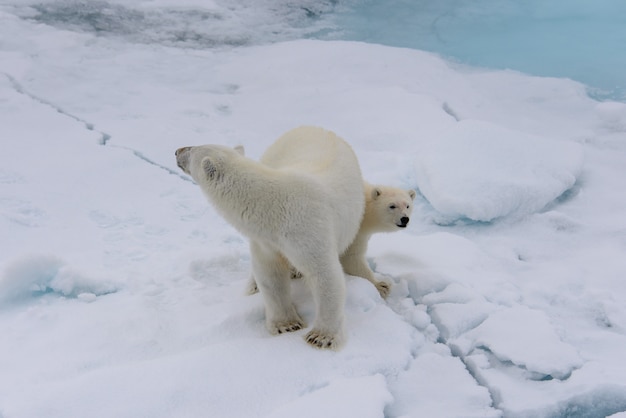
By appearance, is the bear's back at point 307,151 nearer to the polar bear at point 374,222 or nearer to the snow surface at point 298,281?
the polar bear at point 374,222

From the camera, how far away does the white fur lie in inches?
122

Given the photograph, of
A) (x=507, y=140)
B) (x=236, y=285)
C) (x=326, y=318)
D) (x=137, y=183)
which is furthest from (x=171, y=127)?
(x=326, y=318)

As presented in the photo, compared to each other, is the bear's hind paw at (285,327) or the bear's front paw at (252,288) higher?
the bear's hind paw at (285,327)

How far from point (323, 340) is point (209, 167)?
2.90 ft

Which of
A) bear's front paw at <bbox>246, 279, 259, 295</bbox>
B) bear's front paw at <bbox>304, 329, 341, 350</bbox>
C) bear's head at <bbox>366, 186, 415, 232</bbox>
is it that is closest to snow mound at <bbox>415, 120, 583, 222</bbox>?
bear's head at <bbox>366, 186, 415, 232</bbox>

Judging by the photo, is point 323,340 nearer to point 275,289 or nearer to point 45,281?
point 275,289

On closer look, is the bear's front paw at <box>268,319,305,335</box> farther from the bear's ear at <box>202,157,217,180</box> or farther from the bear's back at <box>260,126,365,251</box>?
the bear's ear at <box>202,157,217,180</box>

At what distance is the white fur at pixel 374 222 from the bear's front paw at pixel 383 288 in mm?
18

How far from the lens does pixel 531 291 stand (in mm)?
3080

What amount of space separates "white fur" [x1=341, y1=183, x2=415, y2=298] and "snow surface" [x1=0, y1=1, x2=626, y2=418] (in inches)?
6.5

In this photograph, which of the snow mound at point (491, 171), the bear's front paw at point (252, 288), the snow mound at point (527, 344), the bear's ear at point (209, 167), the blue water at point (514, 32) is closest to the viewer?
the snow mound at point (527, 344)

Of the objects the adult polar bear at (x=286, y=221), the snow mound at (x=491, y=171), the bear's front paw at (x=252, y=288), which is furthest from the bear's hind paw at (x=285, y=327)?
the snow mound at (x=491, y=171)

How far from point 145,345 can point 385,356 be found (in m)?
1.01

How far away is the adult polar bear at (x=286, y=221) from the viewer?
248 centimetres
